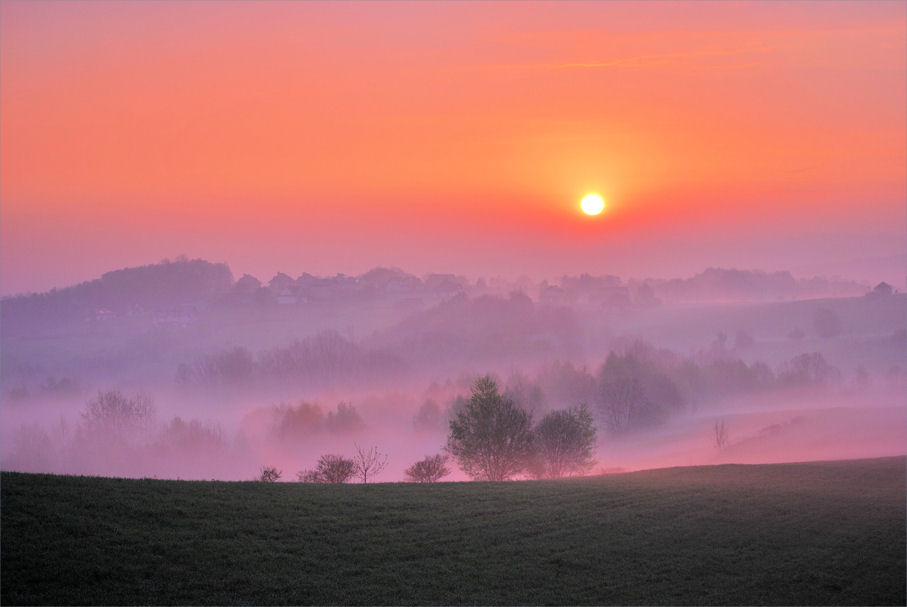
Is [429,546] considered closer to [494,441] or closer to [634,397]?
[494,441]

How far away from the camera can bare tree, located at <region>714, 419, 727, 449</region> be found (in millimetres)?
102188

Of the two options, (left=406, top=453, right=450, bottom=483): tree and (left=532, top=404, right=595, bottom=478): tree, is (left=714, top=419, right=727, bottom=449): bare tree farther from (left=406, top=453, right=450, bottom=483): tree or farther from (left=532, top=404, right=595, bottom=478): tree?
(left=406, top=453, right=450, bottom=483): tree

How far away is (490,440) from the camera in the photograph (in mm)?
63156

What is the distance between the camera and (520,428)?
210 ft

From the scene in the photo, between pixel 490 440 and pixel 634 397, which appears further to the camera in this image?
pixel 634 397

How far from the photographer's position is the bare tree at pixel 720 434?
10219cm

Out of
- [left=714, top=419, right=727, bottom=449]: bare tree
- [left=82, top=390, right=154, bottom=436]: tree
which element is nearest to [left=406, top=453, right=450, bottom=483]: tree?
[left=714, top=419, right=727, bottom=449]: bare tree

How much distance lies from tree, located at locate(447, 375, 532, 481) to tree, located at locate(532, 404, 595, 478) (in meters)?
3.06

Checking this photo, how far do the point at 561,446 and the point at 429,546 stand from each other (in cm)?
4439

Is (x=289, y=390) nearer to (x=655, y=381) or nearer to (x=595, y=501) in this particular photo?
(x=655, y=381)

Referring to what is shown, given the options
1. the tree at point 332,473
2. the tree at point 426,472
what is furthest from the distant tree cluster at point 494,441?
the tree at point 332,473

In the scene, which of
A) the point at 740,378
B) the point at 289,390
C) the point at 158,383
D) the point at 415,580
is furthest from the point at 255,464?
the point at 415,580

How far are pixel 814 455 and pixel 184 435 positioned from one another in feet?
324

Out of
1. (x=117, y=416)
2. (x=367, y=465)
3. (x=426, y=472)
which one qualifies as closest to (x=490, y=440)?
(x=426, y=472)
